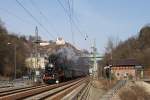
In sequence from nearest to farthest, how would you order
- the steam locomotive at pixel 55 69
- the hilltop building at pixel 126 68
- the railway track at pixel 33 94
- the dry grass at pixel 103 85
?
Result: the railway track at pixel 33 94, the steam locomotive at pixel 55 69, the dry grass at pixel 103 85, the hilltop building at pixel 126 68

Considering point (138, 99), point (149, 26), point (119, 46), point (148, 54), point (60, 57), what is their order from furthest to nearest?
point (149, 26) → point (119, 46) → point (148, 54) → point (60, 57) → point (138, 99)

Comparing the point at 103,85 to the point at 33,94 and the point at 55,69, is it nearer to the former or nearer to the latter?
the point at 55,69

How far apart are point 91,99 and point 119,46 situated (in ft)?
410

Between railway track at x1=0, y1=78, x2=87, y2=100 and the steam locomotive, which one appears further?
the steam locomotive

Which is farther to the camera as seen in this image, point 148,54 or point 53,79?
point 148,54

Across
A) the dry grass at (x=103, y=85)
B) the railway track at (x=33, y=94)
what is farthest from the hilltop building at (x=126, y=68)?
the railway track at (x=33, y=94)

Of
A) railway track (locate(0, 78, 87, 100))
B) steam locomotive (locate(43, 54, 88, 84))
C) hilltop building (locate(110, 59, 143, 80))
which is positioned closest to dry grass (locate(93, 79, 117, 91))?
steam locomotive (locate(43, 54, 88, 84))

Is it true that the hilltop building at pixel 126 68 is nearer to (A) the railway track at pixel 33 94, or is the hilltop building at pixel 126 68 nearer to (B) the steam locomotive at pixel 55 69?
(B) the steam locomotive at pixel 55 69

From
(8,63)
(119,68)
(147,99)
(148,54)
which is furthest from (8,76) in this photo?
(147,99)

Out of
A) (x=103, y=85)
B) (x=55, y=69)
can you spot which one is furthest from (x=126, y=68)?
(x=55, y=69)

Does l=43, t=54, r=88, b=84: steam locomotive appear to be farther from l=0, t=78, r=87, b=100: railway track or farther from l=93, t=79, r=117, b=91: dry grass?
l=0, t=78, r=87, b=100: railway track

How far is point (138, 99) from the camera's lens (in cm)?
4269

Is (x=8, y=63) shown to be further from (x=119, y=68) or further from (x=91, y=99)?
(x=91, y=99)

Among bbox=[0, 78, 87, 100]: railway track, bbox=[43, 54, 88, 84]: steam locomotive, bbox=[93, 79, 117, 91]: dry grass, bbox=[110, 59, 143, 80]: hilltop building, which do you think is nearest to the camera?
bbox=[0, 78, 87, 100]: railway track
